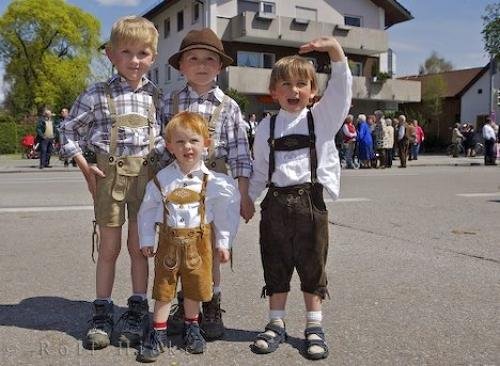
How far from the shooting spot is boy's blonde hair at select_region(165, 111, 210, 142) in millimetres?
3074

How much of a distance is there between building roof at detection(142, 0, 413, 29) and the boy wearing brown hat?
1304 inches

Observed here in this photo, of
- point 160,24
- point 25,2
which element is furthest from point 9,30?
point 160,24

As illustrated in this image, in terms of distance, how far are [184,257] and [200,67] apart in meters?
1.09

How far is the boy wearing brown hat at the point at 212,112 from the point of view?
3336 millimetres

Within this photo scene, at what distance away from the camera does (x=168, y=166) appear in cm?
322

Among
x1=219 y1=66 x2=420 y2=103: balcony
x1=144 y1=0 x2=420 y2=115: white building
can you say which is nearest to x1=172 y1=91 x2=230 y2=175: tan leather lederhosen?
x1=219 y1=66 x2=420 y2=103: balcony

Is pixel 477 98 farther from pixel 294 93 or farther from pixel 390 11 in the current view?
pixel 294 93

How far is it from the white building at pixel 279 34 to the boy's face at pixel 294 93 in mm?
26282

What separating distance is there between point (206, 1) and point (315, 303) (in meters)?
28.8

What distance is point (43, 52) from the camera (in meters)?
51.0

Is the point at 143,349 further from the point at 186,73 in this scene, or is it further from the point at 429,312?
the point at 429,312

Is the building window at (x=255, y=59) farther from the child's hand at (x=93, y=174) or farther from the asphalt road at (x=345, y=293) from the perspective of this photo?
the child's hand at (x=93, y=174)

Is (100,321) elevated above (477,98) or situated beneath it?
situated beneath

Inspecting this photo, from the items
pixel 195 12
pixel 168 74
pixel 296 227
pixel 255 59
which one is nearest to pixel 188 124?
pixel 296 227
